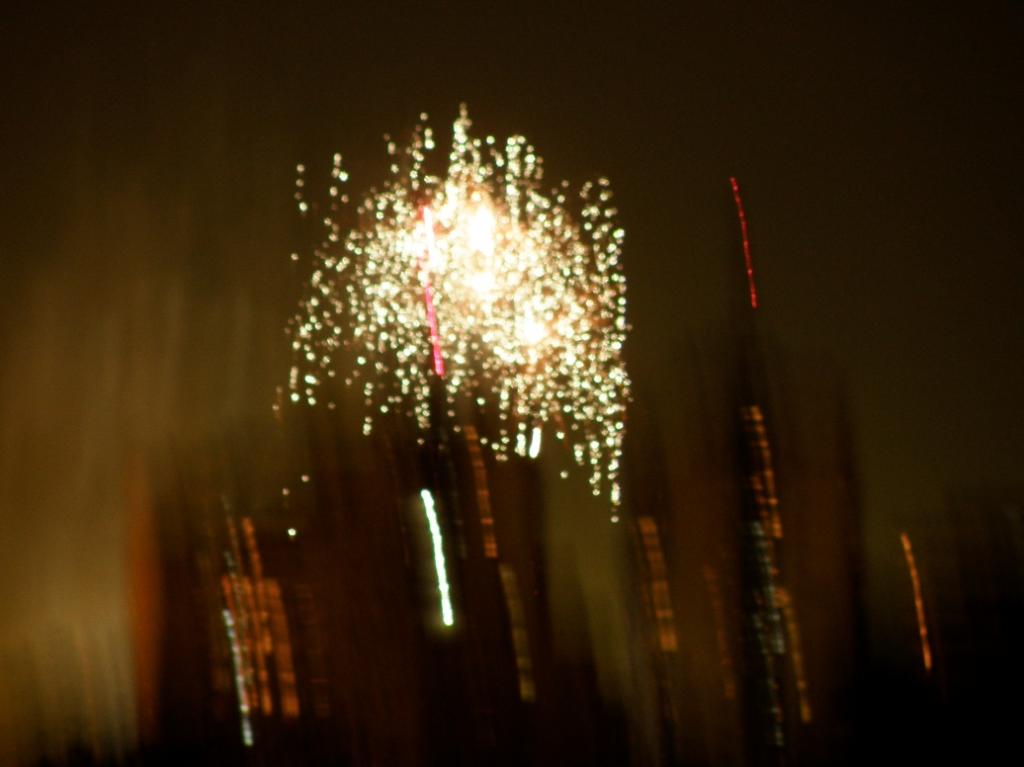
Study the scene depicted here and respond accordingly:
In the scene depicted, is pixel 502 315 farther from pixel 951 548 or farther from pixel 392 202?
pixel 951 548

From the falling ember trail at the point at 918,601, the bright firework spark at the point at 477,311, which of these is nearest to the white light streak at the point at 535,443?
the bright firework spark at the point at 477,311

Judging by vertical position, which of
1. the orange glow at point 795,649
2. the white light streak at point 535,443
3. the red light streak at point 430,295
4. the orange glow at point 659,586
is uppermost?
the red light streak at point 430,295

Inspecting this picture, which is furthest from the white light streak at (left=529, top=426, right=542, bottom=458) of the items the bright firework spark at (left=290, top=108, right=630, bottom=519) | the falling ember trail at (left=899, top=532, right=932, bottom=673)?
the falling ember trail at (left=899, top=532, right=932, bottom=673)

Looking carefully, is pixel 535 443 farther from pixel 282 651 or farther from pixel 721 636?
pixel 282 651

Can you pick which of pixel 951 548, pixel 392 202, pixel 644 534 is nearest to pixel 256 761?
pixel 644 534

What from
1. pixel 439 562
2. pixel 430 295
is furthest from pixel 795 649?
pixel 430 295

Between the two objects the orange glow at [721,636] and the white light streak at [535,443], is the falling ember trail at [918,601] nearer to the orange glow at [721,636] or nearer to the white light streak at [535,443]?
the orange glow at [721,636]

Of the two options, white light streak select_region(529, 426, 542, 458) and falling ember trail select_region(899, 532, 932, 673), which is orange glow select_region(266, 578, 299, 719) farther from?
falling ember trail select_region(899, 532, 932, 673)
